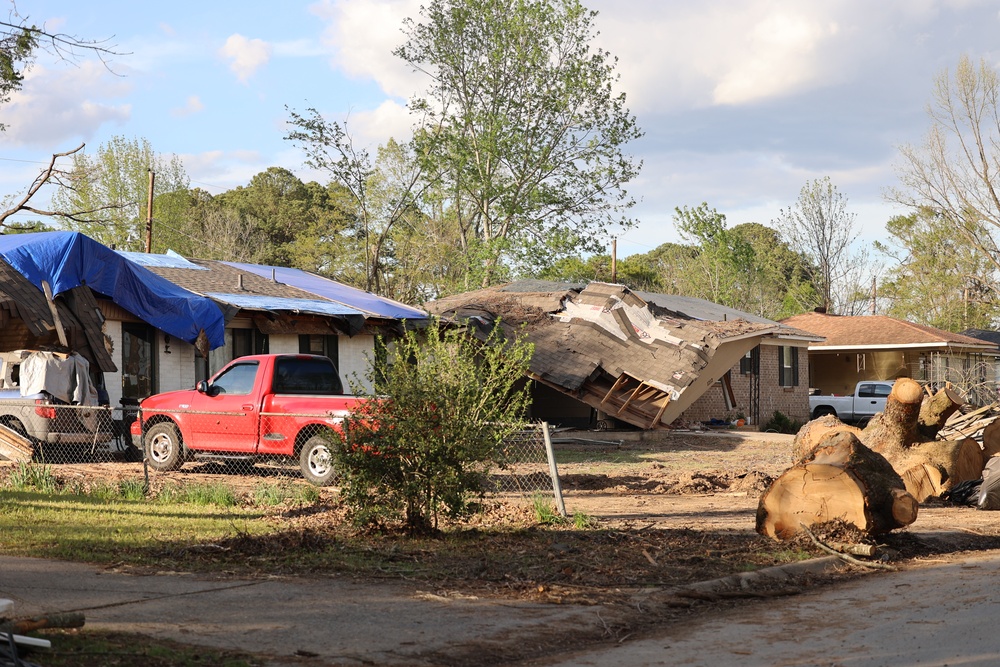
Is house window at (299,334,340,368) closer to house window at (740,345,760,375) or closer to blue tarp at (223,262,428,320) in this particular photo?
blue tarp at (223,262,428,320)

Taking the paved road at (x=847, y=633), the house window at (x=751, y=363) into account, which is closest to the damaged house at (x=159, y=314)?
the paved road at (x=847, y=633)

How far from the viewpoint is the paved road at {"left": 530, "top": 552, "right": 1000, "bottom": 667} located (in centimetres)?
628

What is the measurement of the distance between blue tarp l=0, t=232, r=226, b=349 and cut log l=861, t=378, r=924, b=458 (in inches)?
539

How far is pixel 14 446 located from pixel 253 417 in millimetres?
4033

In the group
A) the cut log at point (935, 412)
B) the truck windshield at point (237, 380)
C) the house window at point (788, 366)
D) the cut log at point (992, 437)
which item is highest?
the house window at point (788, 366)

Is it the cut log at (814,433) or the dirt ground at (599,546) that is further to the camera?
the cut log at (814,433)

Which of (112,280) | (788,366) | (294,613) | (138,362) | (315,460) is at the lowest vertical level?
(294,613)

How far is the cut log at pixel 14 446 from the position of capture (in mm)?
16297

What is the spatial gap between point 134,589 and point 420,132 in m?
35.5

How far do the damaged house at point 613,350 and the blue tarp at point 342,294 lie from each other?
5.19 ft

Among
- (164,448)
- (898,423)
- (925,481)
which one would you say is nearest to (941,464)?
(925,481)

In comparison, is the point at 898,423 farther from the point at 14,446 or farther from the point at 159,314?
the point at 159,314

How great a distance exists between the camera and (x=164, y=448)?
16719 mm

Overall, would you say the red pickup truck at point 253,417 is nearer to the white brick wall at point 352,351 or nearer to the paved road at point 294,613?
the paved road at point 294,613
